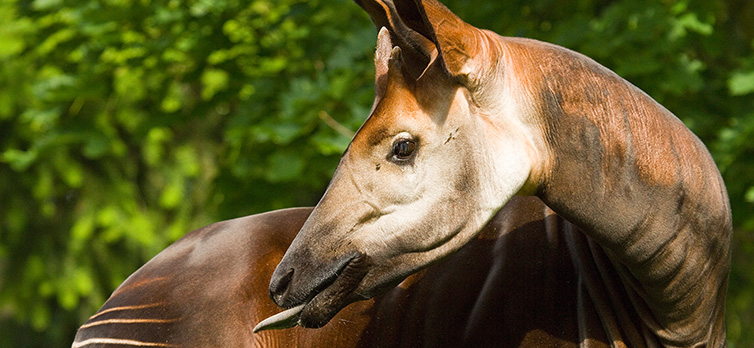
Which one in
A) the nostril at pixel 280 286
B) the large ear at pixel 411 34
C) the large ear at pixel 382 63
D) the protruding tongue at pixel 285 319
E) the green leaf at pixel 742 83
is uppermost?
the large ear at pixel 411 34

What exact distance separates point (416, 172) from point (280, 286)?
0.52 m

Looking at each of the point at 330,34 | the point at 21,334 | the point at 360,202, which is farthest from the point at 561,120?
the point at 21,334

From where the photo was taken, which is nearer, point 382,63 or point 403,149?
point 403,149

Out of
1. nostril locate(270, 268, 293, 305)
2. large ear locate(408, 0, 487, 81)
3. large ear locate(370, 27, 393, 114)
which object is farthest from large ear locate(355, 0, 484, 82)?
nostril locate(270, 268, 293, 305)

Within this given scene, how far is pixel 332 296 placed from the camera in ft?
8.11

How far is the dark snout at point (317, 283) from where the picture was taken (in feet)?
8.00

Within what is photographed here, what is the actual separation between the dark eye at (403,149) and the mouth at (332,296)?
0.97 feet

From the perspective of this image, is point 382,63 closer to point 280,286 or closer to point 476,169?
point 476,169

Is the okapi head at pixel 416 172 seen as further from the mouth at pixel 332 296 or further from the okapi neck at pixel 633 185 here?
the okapi neck at pixel 633 185

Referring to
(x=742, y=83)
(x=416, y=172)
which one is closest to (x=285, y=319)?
(x=416, y=172)

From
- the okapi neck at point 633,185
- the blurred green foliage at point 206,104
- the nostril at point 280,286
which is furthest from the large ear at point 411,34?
the blurred green foliage at point 206,104

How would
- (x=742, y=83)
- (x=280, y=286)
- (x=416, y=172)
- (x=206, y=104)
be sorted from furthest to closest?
1. (x=206, y=104)
2. (x=742, y=83)
3. (x=280, y=286)
4. (x=416, y=172)

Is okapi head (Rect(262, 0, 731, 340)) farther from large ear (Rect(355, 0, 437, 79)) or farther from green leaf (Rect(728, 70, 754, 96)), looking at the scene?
green leaf (Rect(728, 70, 754, 96))

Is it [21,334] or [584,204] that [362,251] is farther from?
[21,334]
